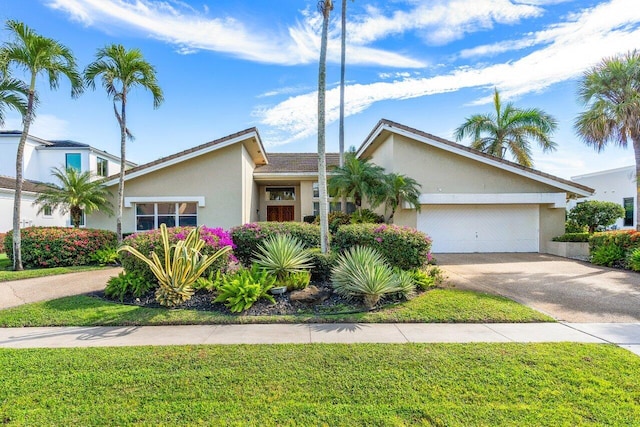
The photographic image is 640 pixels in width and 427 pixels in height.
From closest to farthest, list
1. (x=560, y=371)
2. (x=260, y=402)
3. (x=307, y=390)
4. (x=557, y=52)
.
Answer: (x=260, y=402), (x=307, y=390), (x=560, y=371), (x=557, y=52)

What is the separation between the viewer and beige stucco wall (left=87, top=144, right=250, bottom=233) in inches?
563

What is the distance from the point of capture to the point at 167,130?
16.8m

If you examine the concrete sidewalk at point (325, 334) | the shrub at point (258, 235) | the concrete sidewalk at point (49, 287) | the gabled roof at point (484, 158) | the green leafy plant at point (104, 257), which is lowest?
the concrete sidewalk at point (325, 334)

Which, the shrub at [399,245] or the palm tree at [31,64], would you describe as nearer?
the shrub at [399,245]

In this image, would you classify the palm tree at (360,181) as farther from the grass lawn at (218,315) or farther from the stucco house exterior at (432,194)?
the grass lawn at (218,315)

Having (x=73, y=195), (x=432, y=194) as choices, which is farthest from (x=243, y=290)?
(x=73, y=195)

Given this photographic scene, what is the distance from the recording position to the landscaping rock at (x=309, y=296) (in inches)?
265

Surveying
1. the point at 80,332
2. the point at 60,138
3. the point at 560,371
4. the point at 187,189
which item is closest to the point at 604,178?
the point at 560,371

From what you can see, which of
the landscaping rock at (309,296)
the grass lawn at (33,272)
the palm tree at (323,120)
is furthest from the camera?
the grass lawn at (33,272)

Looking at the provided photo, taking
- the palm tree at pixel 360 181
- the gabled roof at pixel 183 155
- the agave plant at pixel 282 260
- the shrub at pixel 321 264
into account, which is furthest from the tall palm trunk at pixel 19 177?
the palm tree at pixel 360 181

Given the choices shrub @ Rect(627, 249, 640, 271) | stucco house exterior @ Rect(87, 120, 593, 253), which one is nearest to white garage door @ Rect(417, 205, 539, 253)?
stucco house exterior @ Rect(87, 120, 593, 253)

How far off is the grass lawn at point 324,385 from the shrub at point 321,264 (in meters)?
3.53

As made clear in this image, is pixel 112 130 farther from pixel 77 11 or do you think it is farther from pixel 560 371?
pixel 560 371

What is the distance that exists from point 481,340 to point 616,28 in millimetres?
13366
